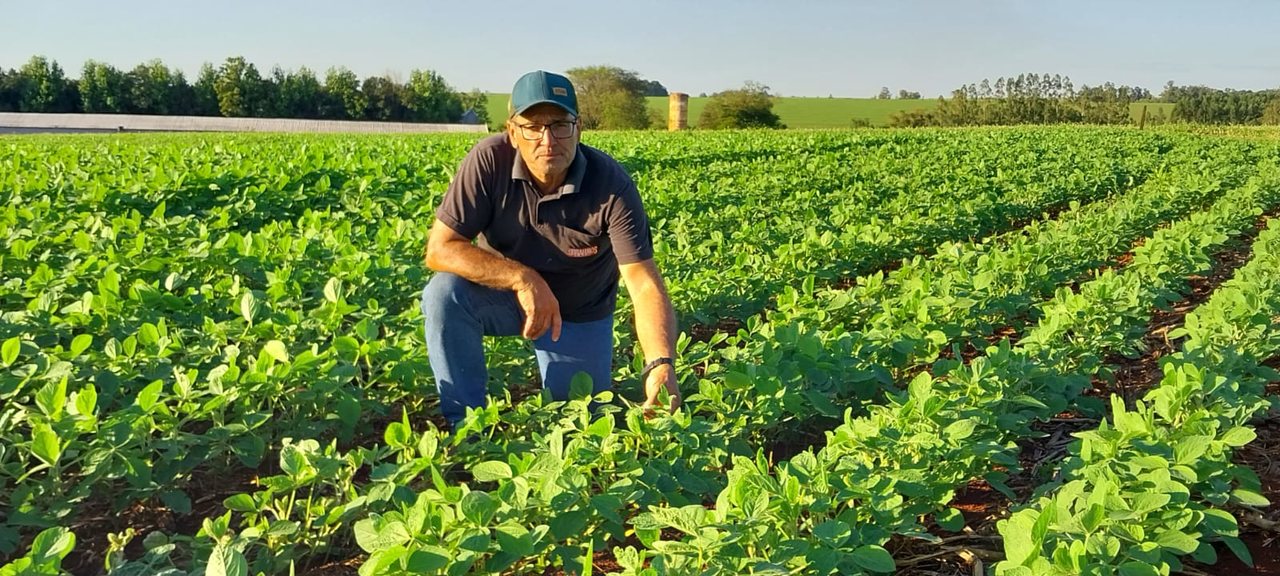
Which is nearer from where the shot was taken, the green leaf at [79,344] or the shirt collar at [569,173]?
the green leaf at [79,344]

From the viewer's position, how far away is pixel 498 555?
1958 millimetres

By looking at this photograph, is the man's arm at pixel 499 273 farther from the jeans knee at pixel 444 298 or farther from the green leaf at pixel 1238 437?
the green leaf at pixel 1238 437

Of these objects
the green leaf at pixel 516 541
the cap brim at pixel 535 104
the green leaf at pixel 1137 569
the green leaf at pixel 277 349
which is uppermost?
the cap brim at pixel 535 104

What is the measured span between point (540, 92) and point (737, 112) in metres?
46.9

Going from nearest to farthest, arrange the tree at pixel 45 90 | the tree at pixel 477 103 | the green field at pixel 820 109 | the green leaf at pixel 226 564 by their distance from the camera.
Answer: the green leaf at pixel 226 564 < the tree at pixel 45 90 < the tree at pixel 477 103 < the green field at pixel 820 109

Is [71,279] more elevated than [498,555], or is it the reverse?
[71,279]

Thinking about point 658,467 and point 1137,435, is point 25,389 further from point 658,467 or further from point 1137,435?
point 1137,435

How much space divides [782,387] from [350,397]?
1410 mm

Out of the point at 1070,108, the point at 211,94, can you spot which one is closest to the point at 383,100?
the point at 211,94

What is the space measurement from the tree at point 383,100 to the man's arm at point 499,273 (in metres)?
→ 51.6

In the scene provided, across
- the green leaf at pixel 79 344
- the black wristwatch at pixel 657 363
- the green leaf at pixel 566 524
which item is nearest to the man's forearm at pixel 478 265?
the black wristwatch at pixel 657 363

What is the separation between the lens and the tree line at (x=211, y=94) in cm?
4834

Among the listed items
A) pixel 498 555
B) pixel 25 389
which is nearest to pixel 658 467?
pixel 498 555

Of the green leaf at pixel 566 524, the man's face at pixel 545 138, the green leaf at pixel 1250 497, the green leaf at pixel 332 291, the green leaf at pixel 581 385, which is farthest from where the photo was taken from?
the green leaf at pixel 332 291
